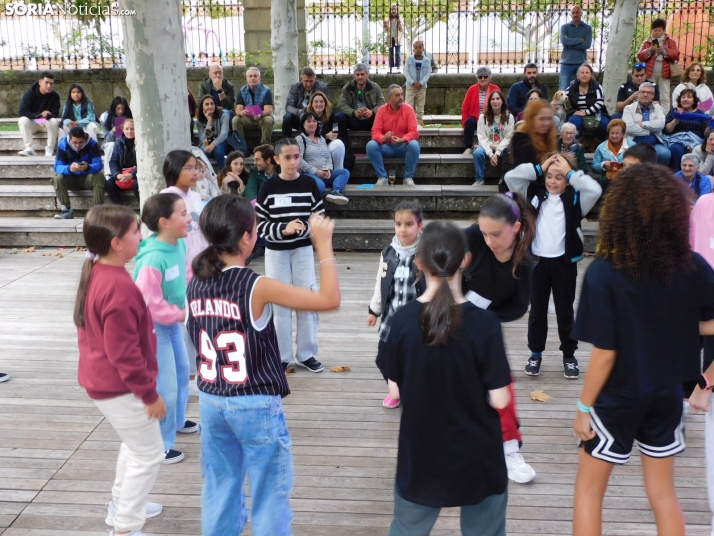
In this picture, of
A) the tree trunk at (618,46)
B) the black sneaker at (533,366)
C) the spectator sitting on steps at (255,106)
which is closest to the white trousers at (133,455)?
the black sneaker at (533,366)

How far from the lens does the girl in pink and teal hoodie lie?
3.70 m

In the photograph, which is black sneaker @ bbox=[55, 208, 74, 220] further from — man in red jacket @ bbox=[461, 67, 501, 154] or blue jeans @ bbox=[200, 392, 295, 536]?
blue jeans @ bbox=[200, 392, 295, 536]

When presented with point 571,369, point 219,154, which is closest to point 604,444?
point 571,369

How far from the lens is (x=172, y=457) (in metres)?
4.13

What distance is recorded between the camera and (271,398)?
283 cm

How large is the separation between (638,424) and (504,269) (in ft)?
4.00

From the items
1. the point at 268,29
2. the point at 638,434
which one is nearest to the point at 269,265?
the point at 638,434

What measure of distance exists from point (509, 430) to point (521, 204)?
48.9 inches

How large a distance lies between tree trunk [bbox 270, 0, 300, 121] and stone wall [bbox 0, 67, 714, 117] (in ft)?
5.92

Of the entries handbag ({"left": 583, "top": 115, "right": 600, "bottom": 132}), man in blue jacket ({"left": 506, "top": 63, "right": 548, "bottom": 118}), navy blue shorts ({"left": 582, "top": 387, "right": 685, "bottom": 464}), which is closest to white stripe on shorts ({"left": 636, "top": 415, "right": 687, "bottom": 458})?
navy blue shorts ({"left": 582, "top": 387, "right": 685, "bottom": 464})

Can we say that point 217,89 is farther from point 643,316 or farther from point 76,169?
point 643,316

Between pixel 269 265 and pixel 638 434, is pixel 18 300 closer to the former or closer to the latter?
pixel 269 265

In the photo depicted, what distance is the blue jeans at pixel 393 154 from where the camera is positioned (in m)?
10.3

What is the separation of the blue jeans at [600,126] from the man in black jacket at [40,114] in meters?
8.23
